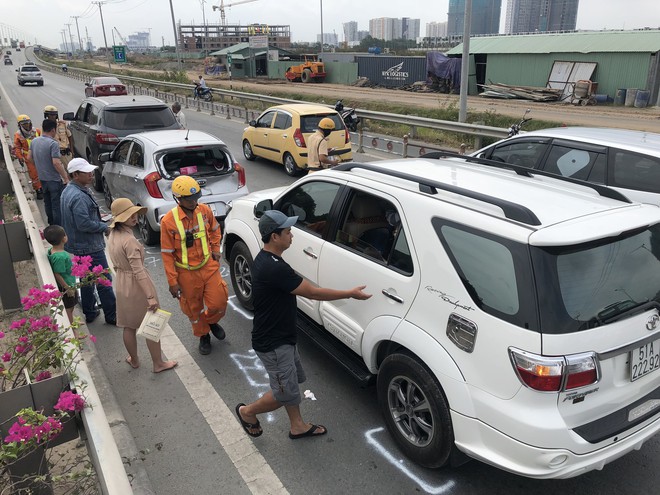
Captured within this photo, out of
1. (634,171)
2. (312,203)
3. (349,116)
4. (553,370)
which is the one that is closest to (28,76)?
(349,116)

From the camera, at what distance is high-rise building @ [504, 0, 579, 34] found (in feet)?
429

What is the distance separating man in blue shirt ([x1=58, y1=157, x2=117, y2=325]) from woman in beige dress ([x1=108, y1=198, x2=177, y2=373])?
0.98 meters

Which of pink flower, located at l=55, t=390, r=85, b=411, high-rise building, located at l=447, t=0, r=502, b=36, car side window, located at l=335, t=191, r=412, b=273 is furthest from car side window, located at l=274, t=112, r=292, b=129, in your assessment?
high-rise building, located at l=447, t=0, r=502, b=36

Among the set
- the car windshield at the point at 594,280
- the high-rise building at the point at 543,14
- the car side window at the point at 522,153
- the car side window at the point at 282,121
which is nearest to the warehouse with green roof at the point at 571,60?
Result: the car side window at the point at 282,121

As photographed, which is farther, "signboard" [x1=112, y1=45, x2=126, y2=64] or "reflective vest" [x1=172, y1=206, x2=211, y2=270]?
"signboard" [x1=112, y1=45, x2=126, y2=64]

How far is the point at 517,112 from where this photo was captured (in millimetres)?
27359

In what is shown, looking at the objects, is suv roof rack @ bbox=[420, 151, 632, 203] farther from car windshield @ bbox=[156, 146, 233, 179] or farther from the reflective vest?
car windshield @ bbox=[156, 146, 233, 179]

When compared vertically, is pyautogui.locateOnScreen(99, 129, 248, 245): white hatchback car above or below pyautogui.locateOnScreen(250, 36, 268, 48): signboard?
below

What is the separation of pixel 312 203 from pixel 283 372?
1685mm

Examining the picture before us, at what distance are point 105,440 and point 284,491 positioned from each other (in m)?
1.34

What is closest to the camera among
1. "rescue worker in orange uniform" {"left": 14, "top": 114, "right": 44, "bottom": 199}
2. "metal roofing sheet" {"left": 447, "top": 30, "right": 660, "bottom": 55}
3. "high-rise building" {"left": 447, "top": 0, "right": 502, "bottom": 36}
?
"rescue worker in orange uniform" {"left": 14, "top": 114, "right": 44, "bottom": 199}

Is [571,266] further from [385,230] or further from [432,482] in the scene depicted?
[432,482]

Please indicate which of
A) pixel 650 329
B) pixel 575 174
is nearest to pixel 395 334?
pixel 650 329

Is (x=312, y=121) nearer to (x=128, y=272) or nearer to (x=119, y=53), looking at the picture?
(x=128, y=272)
